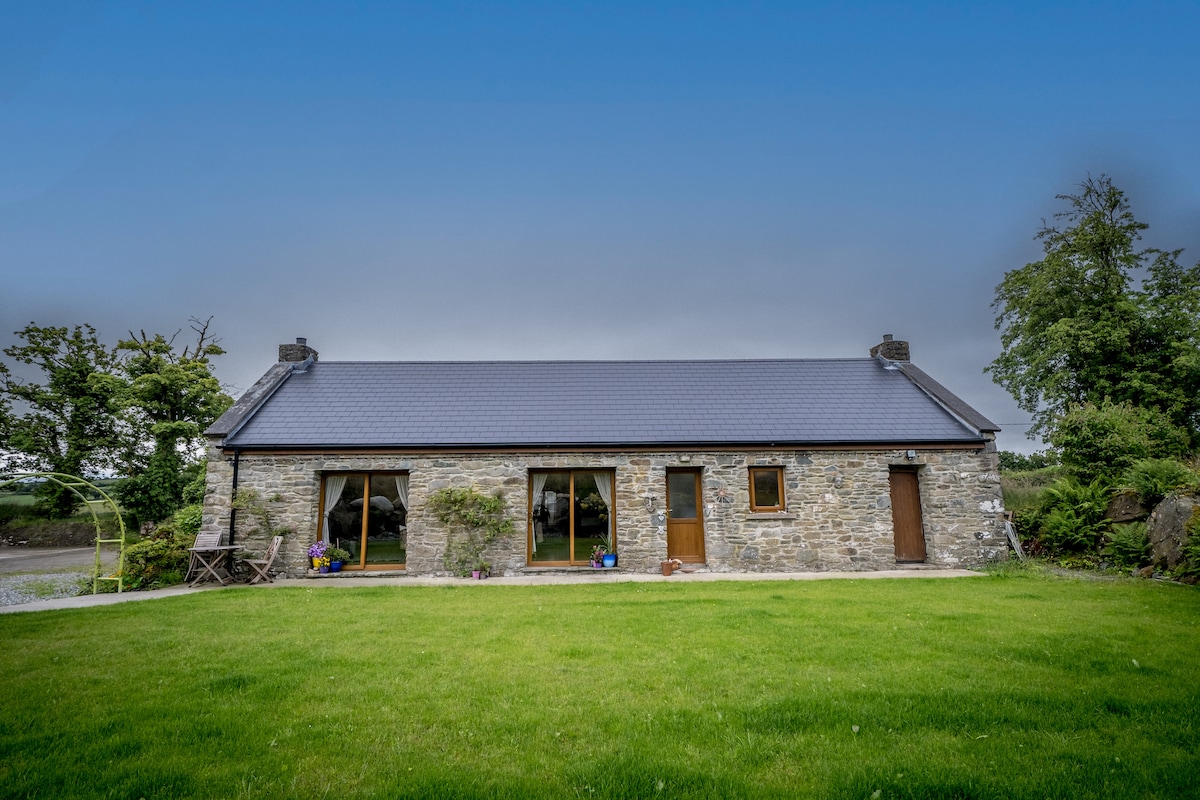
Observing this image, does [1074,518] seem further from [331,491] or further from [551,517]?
[331,491]

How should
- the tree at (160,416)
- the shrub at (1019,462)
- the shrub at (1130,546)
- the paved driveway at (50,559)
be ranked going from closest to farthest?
1. the shrub at (1130,546)
2. the paved driveway at (50,559)
3. the tree at (160,416)
4. the shrub at (1019,462)

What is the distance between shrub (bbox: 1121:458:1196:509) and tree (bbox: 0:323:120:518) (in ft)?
109

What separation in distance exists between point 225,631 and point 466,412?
8.08 metres

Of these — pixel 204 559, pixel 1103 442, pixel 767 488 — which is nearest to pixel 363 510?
pixel 204 559

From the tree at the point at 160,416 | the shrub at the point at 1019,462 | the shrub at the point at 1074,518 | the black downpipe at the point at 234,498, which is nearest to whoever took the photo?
the shrub at the point at 1074,518

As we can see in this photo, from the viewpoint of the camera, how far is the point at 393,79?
16.4 metres

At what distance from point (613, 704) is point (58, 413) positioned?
2972 cm

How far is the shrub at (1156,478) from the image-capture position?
10.9 m

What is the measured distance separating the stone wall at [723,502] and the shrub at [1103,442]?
9.18 feet

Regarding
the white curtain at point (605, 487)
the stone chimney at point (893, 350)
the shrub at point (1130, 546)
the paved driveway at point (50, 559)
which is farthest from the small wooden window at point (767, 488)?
the paved driveway at point (50, 559)

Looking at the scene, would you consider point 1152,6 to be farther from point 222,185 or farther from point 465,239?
point 222,185

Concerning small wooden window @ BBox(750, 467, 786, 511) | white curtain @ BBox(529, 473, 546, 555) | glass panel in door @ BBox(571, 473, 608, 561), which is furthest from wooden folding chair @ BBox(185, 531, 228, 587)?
small wooden window @ BBox(750, 467, 786, 511)

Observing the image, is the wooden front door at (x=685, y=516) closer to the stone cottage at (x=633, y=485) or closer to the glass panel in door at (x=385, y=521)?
the stone cottage at (x=633, y=485)

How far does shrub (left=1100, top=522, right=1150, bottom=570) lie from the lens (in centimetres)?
1069
